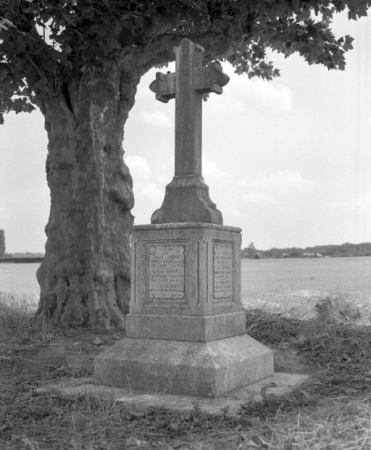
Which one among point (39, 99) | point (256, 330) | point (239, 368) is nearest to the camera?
point (239, 368)

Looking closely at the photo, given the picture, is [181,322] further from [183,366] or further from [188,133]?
[188,133]

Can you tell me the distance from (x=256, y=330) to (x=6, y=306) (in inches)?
233

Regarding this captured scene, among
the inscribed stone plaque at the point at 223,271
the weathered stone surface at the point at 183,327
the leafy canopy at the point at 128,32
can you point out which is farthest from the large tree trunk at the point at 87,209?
the inscribed stone plaque at the point at 223,271

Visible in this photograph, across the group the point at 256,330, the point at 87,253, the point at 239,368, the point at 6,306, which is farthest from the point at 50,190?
the point at 239,368

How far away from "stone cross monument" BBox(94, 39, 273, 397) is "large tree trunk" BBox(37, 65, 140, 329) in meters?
3.59

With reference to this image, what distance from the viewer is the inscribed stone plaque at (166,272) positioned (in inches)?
248

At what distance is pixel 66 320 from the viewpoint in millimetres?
9969

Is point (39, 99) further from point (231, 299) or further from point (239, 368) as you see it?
point (239, 368)

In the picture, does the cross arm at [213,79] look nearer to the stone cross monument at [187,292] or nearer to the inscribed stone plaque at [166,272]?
the stone cross monument at [187,292]

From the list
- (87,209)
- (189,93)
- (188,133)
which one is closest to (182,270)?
(188,133)

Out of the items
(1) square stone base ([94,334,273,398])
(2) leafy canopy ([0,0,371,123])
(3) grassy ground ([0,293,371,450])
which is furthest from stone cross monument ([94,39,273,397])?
(2) leafy canopy ([0,0,371,123])

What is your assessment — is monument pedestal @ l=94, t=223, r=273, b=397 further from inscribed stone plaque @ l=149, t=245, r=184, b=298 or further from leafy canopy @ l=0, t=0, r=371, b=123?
leafy canopy @ l=0, t=0, r=371, b=123

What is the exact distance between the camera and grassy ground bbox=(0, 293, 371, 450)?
441cm

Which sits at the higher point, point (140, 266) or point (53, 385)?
point (140, 266)
